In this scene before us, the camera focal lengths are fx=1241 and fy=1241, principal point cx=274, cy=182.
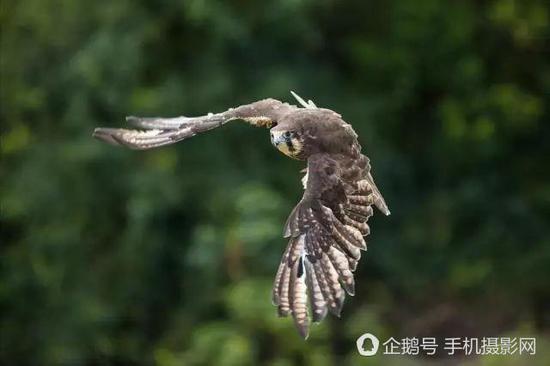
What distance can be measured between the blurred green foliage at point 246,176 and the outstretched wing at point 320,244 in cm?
328

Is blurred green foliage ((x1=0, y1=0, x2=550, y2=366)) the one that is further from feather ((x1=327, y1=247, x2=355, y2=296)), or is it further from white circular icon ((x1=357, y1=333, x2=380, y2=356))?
feather ((x1=327, y1=247, x2=355, y2=296))

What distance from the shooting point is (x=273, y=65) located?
22.1 ft

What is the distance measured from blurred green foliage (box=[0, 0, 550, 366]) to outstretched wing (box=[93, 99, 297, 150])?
2949 mm

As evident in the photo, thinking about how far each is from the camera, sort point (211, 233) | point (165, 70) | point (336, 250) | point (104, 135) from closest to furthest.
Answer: point (336, 250) → point (104, 135) → point (211, 233) → point (165, 70)

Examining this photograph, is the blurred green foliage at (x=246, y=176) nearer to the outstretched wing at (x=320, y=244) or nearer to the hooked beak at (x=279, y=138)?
the outstretched wing at (x=320, y=244)

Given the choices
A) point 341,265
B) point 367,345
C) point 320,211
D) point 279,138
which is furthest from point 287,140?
point 367,345

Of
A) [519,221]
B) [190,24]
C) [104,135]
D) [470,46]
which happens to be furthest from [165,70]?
[104,135]

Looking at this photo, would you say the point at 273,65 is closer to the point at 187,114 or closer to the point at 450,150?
the point at 187,114

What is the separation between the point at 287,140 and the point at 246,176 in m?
3.93

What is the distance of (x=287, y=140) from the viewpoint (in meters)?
2.62

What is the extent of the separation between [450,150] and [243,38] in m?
1.58

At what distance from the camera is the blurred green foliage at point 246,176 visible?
6.48 m

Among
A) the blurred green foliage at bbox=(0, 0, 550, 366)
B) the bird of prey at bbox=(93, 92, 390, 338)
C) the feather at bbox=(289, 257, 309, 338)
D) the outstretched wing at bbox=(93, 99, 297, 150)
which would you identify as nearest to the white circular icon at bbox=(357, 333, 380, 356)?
the blurred green foliage at bbox=(0, 0, 550, 366)

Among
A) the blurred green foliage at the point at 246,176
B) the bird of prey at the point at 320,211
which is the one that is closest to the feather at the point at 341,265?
the bird of prey at the point at 320,211
